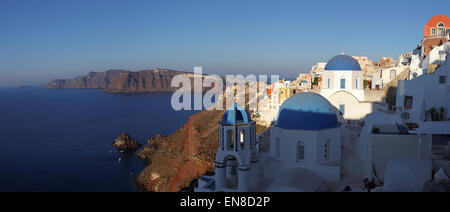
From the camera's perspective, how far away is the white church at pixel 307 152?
1259cm

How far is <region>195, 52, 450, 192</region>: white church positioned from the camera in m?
12.6

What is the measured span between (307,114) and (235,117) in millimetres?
2937

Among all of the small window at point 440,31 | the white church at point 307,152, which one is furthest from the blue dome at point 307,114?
the small window at point 440,31

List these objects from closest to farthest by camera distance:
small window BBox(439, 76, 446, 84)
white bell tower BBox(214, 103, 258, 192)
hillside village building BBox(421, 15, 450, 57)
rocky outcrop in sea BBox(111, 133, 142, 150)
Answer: white bell tower BBox(214, 103, 258, 192) → small window BBox(439, 76, 446, 84) → hillside village building BBox(421, 15, 450, 57) → rocky outcrop in sea BBox(111, 133, 142, 150)

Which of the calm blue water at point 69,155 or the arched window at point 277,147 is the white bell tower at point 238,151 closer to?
the arched window at point 277,147

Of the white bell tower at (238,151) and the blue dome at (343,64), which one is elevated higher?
the blue dome at (343,64)

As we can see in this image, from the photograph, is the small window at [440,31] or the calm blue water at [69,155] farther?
the calm blue water at [69,155]

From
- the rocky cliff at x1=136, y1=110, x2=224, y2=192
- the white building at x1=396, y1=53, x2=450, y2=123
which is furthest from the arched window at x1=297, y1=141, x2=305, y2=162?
the rocky cliff at x1=136, y1=110, x2=224, y2=192

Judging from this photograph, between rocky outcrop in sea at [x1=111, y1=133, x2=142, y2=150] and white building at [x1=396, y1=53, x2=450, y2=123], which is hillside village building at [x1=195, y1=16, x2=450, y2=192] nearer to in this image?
white building at [x1=396, y1=53, x2=450, y2=123]

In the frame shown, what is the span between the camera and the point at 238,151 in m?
13.3

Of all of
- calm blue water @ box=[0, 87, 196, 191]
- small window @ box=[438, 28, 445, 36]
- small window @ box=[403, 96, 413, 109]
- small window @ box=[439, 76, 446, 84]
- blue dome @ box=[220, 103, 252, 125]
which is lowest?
calm blue water @ box=[0, 87, 196, 191]

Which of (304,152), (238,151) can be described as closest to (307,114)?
(304,152)
